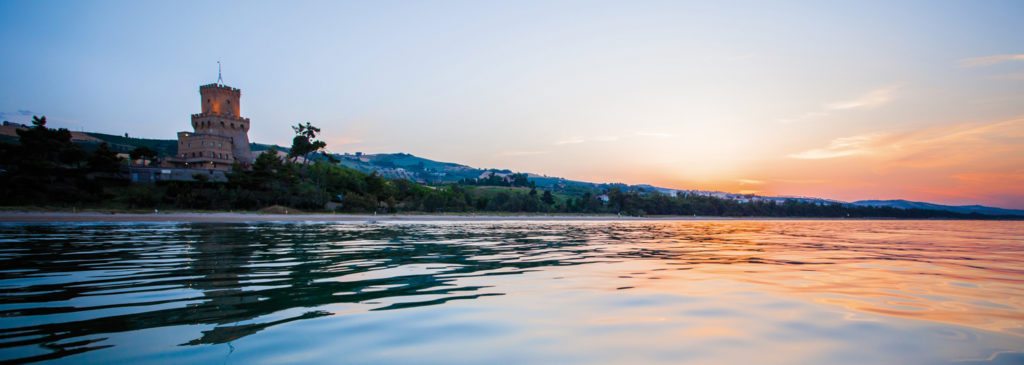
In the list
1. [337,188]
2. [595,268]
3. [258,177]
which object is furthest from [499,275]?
[337,188]

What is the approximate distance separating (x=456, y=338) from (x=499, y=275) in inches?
188

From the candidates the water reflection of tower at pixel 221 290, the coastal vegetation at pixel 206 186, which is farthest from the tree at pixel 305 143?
the water reflection of tower at pixel 221 290

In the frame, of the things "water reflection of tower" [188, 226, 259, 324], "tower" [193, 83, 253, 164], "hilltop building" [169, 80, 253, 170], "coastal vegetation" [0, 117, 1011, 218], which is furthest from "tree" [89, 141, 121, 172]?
"water reflection of tower" [188, 226, 259, 324]

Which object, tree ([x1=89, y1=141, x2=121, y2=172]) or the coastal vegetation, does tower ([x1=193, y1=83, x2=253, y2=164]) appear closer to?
the coastal vegetation

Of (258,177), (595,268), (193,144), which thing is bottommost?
(595,268)

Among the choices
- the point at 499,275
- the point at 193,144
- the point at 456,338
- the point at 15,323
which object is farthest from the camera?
the point at 193,144

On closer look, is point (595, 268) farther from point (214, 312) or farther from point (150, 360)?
point (150, 360)

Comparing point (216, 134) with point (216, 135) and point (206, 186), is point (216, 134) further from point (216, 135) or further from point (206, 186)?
point (206, 186)

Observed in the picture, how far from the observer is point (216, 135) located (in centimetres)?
8788

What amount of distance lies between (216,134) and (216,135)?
3050mm

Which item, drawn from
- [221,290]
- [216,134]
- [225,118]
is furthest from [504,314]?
[225,118]

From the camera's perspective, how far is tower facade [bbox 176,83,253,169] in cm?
8512

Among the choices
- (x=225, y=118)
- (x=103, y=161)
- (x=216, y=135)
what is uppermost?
(x=225, y=118)

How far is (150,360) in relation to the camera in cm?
336
